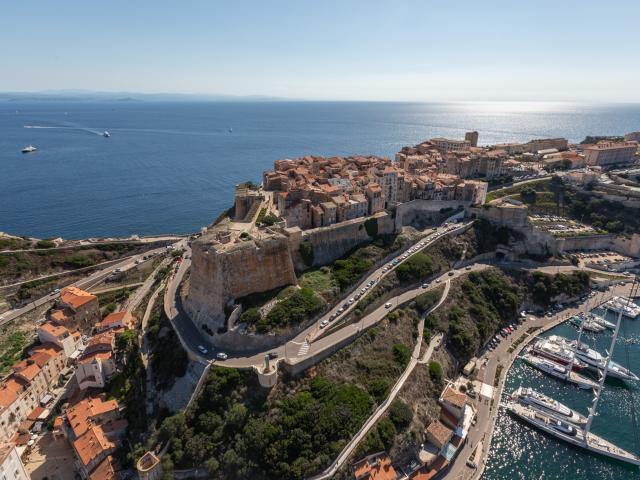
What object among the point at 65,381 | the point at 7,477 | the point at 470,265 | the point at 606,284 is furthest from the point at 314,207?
the point at 606,284

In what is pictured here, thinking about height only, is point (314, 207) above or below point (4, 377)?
above

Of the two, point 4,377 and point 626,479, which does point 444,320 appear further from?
point 4,377

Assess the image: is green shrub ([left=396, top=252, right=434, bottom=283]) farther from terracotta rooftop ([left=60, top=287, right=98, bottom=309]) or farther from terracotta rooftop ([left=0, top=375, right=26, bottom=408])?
terracotta rooftop ([left=0, top=375, right=26, bottom=408])

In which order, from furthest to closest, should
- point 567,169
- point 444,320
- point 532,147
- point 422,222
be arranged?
point 532,147, point 567,169, point 422,222, point 444,320

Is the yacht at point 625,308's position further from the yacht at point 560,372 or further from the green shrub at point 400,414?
the green shrub at point 400,414

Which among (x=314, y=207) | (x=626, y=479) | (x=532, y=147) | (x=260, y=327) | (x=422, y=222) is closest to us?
(x=626, y=479)

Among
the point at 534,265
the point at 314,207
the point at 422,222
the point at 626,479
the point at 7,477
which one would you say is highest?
the point at 314,207
